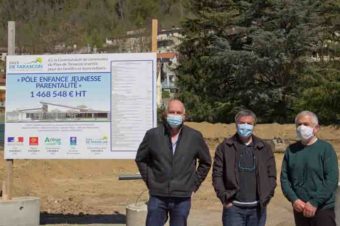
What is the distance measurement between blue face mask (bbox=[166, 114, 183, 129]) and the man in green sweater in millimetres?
1216

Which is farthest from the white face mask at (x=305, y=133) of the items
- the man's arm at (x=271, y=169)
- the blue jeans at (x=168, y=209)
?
the blue jeans at (x=168, y=209)

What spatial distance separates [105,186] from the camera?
17.4 metres

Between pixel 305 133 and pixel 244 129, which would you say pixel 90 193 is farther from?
pixel 305 133

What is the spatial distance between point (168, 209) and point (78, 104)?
11.3 ft

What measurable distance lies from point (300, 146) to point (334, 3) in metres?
33.0

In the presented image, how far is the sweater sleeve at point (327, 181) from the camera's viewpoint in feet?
18.7

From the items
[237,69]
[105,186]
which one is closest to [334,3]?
[237,69]

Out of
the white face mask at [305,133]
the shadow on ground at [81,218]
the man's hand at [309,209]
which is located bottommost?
the shadow on ground at [81,218]

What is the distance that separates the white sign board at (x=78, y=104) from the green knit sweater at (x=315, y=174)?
3.74m

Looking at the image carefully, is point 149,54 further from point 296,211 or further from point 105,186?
point 105,186

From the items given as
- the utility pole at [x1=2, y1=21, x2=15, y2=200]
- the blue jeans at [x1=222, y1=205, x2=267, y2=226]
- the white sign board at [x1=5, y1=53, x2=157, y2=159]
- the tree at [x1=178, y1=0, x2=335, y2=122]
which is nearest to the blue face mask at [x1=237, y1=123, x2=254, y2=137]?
the blue jeans at [x1=222, y1=205, x2=267, y2=226]

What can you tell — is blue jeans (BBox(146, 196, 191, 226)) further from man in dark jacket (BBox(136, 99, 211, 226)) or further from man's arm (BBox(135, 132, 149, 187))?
man's arm (BBox(135, 132, 149, 187))

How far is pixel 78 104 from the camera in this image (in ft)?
31.5

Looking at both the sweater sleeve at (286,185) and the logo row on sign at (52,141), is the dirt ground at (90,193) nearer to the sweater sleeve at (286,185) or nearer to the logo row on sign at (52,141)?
the logo row on sign at (52,141)
